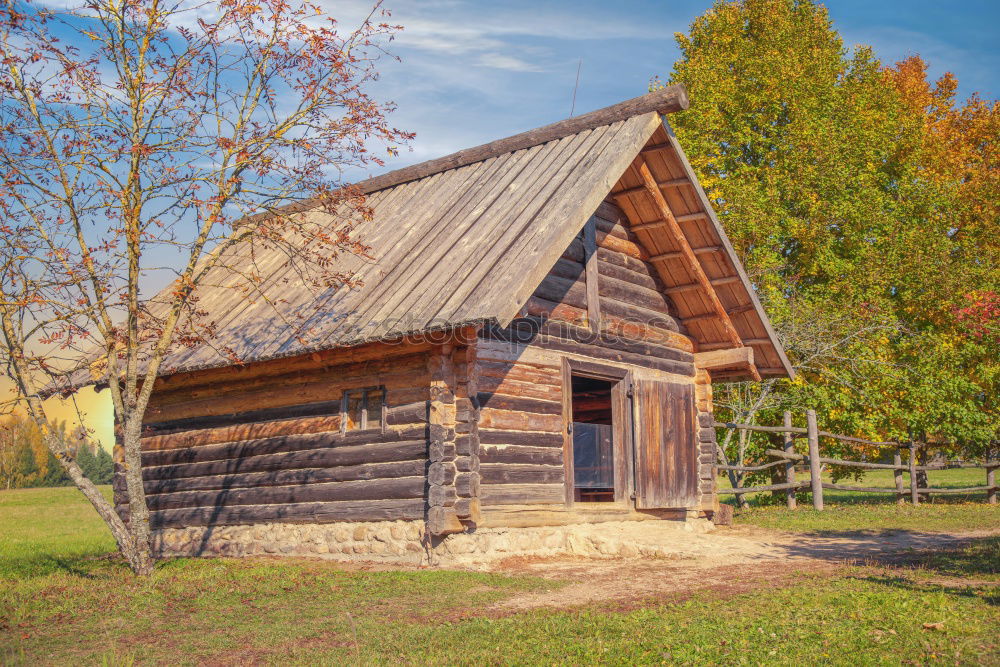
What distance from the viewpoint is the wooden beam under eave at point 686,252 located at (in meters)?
14.0

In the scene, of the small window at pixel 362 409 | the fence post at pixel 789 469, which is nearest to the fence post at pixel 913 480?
the fence post at pixel 789 469

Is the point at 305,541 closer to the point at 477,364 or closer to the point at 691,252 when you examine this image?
the point at 477,364

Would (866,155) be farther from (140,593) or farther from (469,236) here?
(140,593)

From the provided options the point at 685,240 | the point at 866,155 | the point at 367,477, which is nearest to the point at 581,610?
the point at 367,477

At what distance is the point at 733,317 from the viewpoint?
52.5 ft

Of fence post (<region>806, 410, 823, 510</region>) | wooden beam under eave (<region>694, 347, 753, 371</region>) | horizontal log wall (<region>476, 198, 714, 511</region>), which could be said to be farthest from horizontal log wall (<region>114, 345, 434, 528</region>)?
fence post (<region>806, 410, 823, 510</region>)

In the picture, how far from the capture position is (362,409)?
1238 centimetres

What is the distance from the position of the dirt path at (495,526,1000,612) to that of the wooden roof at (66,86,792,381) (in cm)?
309

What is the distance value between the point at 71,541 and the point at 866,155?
22.9m

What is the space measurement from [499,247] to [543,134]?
12.0 ft

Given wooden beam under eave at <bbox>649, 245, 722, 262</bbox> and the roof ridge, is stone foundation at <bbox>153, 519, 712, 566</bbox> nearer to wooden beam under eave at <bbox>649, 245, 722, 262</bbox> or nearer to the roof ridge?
wooden beam under eave at <bbox>649, 245, 722, 262</bbox>

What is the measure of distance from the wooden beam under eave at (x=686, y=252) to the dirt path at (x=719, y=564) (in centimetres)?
371

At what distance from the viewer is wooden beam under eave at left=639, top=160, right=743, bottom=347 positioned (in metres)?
14.0

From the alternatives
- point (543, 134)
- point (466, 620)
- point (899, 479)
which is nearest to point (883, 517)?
point (899, 479)
